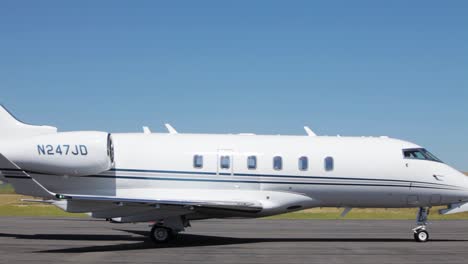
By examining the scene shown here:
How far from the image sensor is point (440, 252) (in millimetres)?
15352

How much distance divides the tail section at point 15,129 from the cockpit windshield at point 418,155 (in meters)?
11.3

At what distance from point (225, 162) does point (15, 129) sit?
664 centimetres

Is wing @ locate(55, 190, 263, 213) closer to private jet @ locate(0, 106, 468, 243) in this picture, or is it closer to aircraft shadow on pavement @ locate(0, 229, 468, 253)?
private jet @ locate(0, 106, 468, 243)

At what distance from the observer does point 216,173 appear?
17.6 m

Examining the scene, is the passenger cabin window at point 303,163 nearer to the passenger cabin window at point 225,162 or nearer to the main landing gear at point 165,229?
the passenger cabin window at point 225,162

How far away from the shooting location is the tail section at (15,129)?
58.2 ft

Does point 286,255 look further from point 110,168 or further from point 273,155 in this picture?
point 110,168

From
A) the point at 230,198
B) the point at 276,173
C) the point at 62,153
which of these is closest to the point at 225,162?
the point at 230,198

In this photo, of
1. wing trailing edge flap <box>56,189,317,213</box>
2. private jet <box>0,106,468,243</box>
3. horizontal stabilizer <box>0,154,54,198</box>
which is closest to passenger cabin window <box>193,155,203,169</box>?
private jet <box>0,106,468,243</box>

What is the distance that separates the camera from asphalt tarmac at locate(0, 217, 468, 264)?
13852 millimetres

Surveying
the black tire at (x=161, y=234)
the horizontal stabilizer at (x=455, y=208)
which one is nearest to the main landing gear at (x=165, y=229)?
the black tire at (x=161, y=234)

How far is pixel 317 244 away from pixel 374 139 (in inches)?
165

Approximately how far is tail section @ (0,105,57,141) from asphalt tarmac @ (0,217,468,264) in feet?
10.8

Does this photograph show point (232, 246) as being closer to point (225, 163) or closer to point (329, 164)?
point (225, 163)
